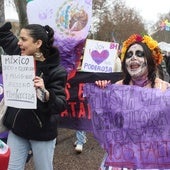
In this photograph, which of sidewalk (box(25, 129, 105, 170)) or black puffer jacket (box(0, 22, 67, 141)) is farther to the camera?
sidewalk (box(25, 129, 105, 170))

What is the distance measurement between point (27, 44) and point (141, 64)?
0.86 metres

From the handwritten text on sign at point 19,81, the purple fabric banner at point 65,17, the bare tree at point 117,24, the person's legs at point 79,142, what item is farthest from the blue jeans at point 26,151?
the bare tree at point 117,24

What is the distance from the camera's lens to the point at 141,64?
3293 mm

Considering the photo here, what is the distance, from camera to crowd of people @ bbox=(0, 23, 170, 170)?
3.25 m

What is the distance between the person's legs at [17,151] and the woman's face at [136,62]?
3.13 ft

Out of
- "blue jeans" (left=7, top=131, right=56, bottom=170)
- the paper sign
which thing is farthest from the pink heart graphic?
"blue jeans" (left=7, top=131, right=56, bottom=170)

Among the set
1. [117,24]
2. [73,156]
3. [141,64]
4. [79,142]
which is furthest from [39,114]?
[117,24]

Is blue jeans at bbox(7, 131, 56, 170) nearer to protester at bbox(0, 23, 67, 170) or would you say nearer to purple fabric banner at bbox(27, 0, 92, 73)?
protester at bbox(0, 23, 67, 170)

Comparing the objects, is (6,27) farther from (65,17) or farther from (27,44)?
(65,17)

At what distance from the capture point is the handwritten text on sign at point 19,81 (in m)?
3.04

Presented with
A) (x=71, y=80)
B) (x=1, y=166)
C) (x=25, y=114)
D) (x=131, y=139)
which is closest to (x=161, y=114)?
(x=131, y=139)

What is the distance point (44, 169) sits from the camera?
11.1ft

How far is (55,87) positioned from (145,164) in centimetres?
84

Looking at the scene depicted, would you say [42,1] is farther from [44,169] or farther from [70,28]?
[44,169]
